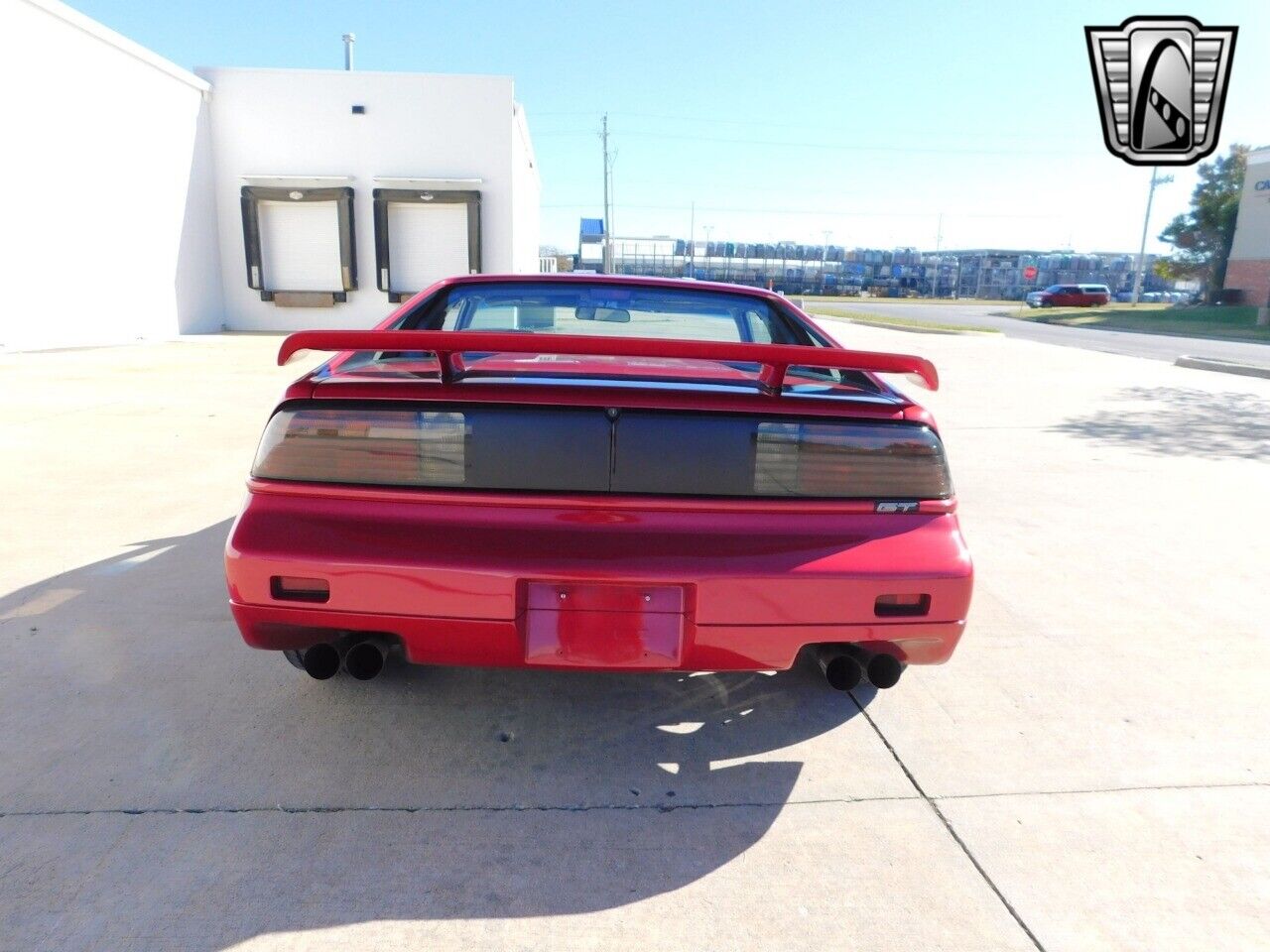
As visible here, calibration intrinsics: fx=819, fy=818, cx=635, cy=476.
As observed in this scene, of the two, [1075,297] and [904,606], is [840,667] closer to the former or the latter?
[904,606]

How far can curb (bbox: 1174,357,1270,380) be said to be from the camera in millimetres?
12616

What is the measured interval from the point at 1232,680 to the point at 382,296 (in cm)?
1909

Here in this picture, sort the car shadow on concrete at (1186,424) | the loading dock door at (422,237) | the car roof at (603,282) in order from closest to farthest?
the car roof at (603,282), the car shadow on concrete at (1186,424), the loading dock door at (422,237)

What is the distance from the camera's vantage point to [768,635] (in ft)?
6.68

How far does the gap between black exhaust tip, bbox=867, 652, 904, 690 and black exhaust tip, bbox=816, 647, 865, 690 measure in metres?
0.04

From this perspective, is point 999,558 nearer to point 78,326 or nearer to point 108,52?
point 78,326

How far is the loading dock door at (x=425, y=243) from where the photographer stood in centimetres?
1898

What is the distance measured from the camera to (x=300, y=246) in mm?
19000

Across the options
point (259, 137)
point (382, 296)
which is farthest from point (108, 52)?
point (382, 296)

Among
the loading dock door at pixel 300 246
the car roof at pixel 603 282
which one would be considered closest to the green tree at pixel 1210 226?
the loading dock door at pixel 300 246

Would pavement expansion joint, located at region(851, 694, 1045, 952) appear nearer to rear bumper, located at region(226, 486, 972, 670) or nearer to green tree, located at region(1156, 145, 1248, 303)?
rear bumper, located at region(226, 486, 972, 670)

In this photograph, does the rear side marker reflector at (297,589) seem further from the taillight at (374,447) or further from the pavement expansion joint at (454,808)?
the pavement expansion joint at (454,808)

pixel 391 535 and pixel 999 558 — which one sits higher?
pixel 391 535

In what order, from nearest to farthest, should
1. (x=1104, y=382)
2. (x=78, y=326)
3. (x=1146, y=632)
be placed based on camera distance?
1. (x=1146, y=632)
2. (x=1104, y=382)
3. (x=78, y=326)
